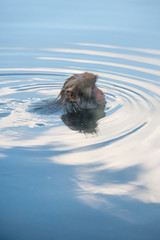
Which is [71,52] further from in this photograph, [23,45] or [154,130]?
[154,130]

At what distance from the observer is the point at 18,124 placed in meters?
5.06

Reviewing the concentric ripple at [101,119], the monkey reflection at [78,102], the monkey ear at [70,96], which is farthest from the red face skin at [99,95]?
the monkey ear at [70,96]

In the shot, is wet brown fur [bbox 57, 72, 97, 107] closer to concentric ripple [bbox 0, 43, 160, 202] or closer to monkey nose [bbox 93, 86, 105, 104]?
monkey nose [bbox 93, 86, 105, 104]

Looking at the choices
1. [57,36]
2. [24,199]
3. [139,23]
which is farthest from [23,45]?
[24,199]

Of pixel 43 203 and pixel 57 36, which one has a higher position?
pixel 57 36

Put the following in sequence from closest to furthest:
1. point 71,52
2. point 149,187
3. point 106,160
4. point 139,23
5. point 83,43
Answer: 1. point 149,187
2. point 106,160
3. point 71,52
4. point 83,43
5. point 139,23

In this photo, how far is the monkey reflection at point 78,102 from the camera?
5434mm

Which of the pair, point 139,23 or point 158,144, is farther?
point 139,23

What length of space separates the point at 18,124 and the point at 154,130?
187 centimetres

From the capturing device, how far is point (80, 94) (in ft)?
18.5

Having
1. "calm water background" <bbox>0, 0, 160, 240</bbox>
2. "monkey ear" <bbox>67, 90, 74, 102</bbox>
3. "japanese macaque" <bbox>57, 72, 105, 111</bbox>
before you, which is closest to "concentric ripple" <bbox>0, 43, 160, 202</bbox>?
"calm water background" <bbox>0, 0, 160, 240</bbox>

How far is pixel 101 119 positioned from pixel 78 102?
Answer: 1.98 feet

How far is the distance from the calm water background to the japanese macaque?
27 cm

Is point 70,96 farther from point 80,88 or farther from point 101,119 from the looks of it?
point 101,119
